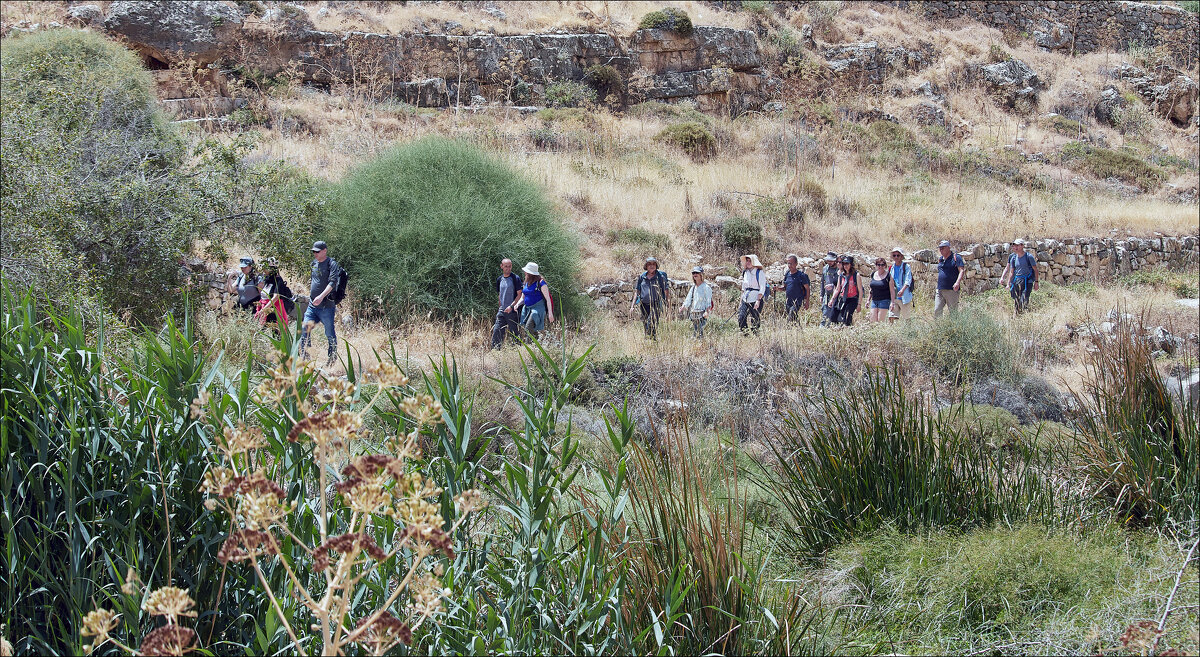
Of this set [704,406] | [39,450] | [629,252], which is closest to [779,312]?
[629,252]

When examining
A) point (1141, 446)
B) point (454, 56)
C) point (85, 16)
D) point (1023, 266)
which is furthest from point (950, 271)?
point (85, 16)

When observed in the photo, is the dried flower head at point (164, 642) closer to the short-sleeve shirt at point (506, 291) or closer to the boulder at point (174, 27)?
the short-sleeve shirt at point (506, 291)

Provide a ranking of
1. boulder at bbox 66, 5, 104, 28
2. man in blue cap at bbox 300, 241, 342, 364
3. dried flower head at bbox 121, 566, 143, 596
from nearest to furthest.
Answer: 1. dried flower head at bbox 121, 566, 143, 596
2. man in blue cap at bbox 300, 241, 342, 364
3. boulder at bbox 66, 5, 104, 28

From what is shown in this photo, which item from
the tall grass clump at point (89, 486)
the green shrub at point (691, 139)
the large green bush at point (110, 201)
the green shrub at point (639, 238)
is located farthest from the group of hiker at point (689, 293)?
the green shrub at point (691, 139)

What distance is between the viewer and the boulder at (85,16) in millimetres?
21500

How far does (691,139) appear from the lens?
23.1 metres

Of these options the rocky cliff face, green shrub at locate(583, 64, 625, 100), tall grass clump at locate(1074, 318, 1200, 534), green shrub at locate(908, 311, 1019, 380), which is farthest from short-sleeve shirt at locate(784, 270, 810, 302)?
green shrub at locate(583, 64, 625, 100)

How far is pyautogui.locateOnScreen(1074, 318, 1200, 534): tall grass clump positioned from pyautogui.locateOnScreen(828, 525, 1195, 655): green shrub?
0.45m

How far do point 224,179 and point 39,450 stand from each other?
9357 mm

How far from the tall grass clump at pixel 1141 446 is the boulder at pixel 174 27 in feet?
75.9

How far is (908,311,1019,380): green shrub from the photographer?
32.2 ft

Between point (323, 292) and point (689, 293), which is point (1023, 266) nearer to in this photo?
point (689, 293)

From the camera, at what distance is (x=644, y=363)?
9.46 meters

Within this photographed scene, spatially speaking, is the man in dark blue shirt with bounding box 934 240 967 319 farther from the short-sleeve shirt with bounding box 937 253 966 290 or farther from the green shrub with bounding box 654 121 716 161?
the green shrub with bounding box 654 121 716 161
